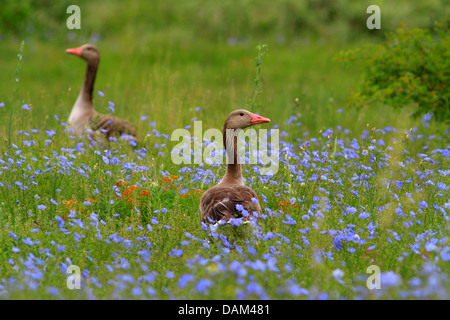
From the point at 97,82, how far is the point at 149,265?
7.74 metres

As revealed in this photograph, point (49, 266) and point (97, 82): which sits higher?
point (97, 82)

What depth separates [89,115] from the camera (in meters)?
8.30

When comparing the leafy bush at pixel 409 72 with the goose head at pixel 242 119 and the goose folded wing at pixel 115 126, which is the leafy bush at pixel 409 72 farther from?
the goose folded wing at pixel 115 126

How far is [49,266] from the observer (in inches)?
163

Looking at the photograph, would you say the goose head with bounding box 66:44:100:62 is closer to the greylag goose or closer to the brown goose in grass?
the greylag goose

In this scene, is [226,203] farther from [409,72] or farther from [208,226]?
[409,72]

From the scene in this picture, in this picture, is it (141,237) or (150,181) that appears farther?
(150,181)

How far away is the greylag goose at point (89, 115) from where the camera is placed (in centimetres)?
786

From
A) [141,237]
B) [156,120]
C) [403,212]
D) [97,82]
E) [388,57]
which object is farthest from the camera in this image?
[97,82]

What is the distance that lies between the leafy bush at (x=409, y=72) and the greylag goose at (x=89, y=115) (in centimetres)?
302

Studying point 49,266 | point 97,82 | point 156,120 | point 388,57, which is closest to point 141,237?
point 49,266

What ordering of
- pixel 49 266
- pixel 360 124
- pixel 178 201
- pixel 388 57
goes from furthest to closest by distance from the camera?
pixel 360 124 → pixel 388 57 → pixel 178 201 → pixel 49 266

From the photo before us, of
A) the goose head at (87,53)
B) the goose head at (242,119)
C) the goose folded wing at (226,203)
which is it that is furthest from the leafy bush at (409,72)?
the goose head at (87,53)

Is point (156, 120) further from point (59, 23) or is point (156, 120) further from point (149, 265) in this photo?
point (59, 23)
